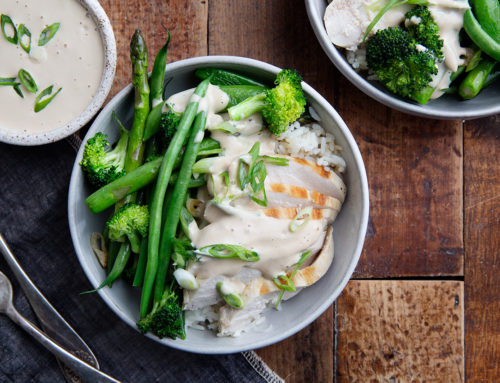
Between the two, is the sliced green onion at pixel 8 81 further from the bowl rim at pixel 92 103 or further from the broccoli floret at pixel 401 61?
the broccoli floret at pixel 401 61

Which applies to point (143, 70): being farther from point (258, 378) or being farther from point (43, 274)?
point (258, 378)

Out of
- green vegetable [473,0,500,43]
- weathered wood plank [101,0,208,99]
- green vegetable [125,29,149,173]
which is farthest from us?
weathered wood plank [101,0,208,99]

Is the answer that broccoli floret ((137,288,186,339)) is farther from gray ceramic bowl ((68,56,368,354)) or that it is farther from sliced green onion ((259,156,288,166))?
sliced green onion ((259,156,288,166))

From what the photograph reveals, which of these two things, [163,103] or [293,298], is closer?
[163,103]

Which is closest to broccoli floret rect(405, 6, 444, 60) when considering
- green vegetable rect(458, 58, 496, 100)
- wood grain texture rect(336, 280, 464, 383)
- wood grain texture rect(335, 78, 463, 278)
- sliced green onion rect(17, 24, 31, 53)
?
green vegetable rect(458, 58, 496, 100)

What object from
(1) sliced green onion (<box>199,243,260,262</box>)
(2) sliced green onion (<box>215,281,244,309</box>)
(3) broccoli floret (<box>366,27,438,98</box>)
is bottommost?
(2) sliced green onion (<box>215,281,244,309</box>)

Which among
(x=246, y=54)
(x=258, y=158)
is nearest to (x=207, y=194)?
(x=258, y=158)
